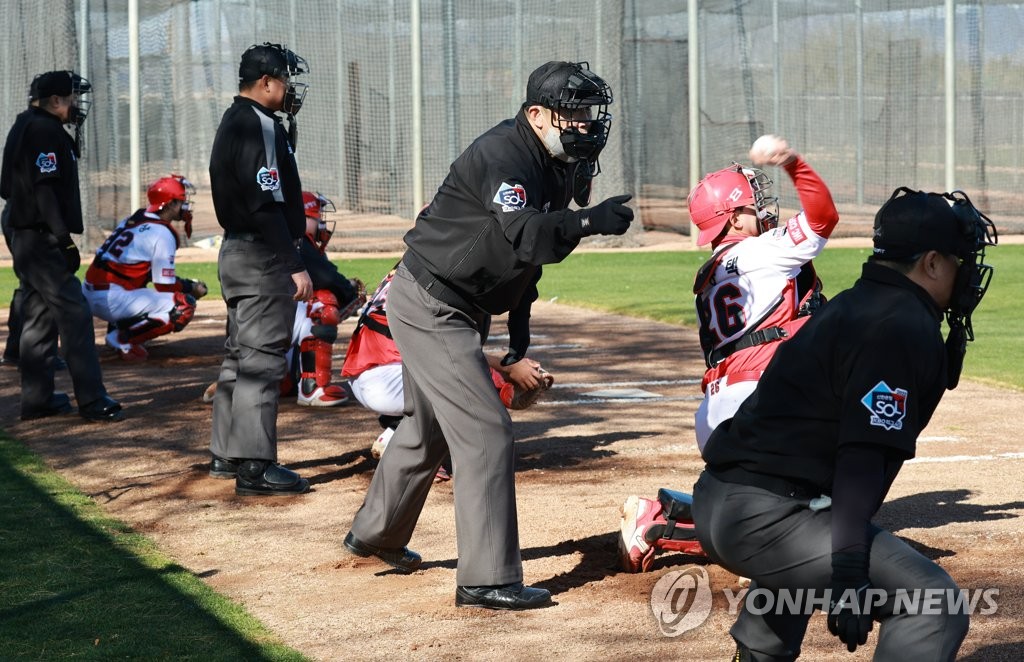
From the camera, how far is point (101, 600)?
4.98m

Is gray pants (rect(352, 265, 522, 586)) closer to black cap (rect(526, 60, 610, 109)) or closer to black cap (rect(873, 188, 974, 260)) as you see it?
black cap (rect(526, 60, 610, 109))

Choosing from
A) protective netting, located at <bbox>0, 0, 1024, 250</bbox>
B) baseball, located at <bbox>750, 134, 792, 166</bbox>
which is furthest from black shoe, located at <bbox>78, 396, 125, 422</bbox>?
protective netting, located at <bbox>0, 0, 1024, 250</bbox>

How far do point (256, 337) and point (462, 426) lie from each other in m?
2.21

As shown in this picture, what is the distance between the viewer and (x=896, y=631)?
3.18 m

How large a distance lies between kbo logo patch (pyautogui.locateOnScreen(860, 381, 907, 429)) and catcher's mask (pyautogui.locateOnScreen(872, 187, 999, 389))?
0.92 ft

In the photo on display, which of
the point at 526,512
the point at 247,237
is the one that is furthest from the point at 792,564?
the point at 247,237

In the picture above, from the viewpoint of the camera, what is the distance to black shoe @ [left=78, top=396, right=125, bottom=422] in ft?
28.2

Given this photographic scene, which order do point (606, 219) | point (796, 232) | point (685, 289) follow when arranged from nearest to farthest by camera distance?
point (606, 219)
point (796, 232)
point (685, 289)

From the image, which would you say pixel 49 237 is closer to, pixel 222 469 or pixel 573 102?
pixel 222 469

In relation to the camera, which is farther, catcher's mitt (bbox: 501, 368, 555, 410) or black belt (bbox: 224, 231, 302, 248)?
black belt (bbox: 224, 231, 302, 248)

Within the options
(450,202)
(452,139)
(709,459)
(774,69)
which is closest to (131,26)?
(452,139)

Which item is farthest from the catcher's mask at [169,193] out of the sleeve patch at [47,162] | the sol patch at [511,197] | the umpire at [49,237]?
the sol patch at [511,197]

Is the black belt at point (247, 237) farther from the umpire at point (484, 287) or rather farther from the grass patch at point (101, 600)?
the umpire at point (484, 287)

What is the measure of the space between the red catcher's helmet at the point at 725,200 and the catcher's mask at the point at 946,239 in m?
2.17
